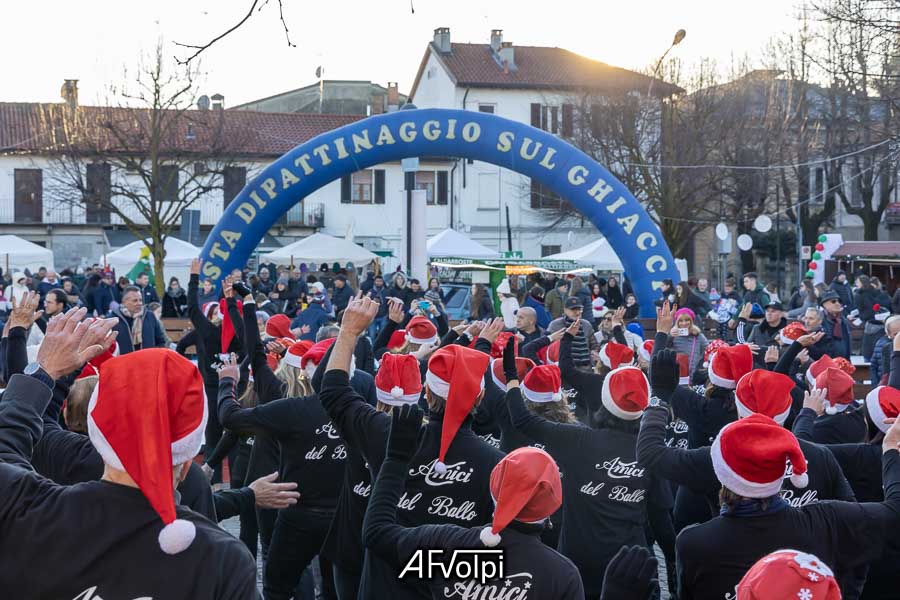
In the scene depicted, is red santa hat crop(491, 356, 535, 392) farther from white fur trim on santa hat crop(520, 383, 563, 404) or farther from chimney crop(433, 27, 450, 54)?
chimney crop(433, 27, 450, 54)

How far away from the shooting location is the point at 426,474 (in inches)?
180

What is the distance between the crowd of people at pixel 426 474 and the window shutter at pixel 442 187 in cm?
4146

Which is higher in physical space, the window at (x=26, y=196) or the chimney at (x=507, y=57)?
the chimney at (x=507, y=57)

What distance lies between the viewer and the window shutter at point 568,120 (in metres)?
41.2

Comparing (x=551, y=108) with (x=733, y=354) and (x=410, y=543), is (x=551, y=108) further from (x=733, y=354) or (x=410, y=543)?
(x=410, y=543)

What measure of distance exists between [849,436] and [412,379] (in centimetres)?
267

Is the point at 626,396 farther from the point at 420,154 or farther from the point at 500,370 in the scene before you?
the point at 420,154

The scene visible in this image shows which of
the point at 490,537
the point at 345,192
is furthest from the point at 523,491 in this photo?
the point at 345,192

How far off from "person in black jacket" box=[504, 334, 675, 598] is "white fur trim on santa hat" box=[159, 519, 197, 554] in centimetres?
286

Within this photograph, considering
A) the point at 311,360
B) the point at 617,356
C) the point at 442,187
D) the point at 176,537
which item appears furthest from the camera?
the point at 442,187

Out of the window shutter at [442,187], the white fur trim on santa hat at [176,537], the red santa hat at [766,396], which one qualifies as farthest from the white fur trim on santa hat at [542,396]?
the window shutter at [442,187]

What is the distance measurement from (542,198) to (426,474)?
144 ft

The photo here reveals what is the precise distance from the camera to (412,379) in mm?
4793

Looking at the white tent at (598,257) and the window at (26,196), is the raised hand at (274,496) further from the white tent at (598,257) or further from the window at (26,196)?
the window at (26,196)
